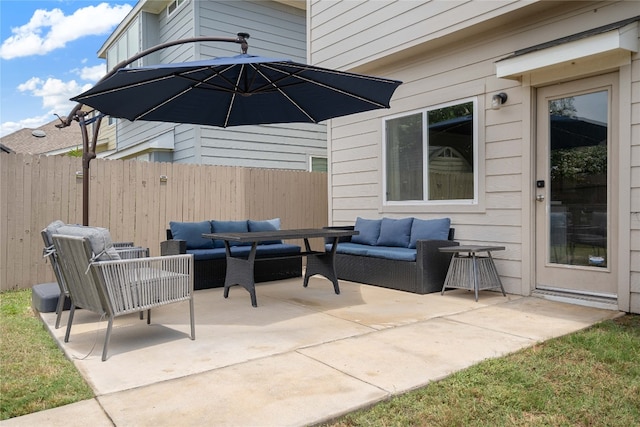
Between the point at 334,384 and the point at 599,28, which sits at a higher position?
the point at 599,28

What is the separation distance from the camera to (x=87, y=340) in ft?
11.8

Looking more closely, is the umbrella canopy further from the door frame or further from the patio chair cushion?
the door frame

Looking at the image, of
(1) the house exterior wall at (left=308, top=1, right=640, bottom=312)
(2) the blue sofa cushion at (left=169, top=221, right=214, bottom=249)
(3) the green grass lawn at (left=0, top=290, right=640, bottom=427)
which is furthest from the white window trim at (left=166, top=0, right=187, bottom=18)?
(3) the green grass lawn at (left=0, top=290, right=640, bottom=427)

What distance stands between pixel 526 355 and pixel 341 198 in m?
4.72

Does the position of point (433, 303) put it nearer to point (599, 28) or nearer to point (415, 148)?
point (415, 148)

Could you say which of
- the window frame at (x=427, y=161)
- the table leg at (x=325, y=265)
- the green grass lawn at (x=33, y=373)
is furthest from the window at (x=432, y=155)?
the green grass lawn at (x=33, y=373)

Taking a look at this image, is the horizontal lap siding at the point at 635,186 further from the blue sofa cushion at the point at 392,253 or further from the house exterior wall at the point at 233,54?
the house exterior wall at the point at 233,54

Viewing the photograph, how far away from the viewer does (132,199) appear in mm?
6801

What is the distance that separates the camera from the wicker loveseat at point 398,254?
5.45 m

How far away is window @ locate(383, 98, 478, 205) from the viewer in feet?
19.0

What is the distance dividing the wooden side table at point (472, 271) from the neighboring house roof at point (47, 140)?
1955 cm

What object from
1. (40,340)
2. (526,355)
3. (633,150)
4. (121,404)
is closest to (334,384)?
(121,404)

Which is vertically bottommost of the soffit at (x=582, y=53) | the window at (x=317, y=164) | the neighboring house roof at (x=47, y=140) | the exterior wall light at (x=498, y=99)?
the window at (x=317, y=164)

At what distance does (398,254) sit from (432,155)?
1454 millimetres
